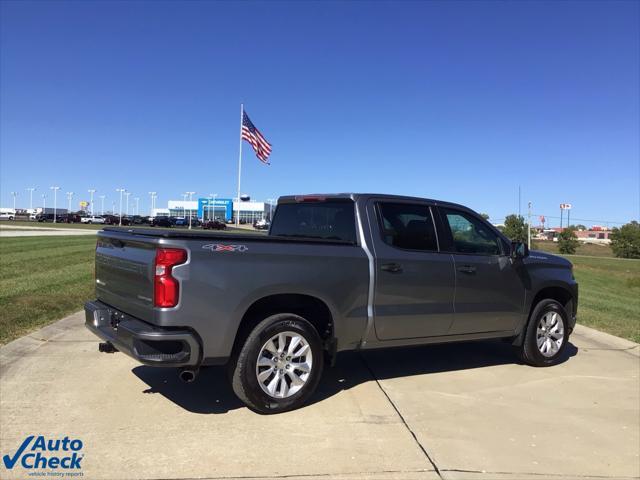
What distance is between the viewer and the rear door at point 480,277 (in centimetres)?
559

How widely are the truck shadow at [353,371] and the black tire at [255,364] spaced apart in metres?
0.33

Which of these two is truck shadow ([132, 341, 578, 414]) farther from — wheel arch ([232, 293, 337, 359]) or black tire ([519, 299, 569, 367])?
wheel arch ([232, 293, 337, 359])

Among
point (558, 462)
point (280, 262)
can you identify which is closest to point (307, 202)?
point (280, 262)

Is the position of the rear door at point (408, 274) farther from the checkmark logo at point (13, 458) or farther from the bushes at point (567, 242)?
the bushes at point (567, 242)

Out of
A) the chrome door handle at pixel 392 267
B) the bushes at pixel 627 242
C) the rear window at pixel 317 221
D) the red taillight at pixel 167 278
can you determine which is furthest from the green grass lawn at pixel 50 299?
the bushes at pixel 627 242

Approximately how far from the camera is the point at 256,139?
34375mm

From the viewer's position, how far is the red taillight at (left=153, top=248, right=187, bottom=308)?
3.95m

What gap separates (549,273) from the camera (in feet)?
21.1

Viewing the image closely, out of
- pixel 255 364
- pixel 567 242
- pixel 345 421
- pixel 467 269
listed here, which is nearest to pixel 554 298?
pixel 467 269

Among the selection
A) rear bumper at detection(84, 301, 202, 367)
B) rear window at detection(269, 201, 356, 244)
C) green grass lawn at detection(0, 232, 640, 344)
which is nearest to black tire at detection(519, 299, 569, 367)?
green grass lawn at detection(0, 232, 640, 344)

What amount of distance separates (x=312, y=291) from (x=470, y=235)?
2.21 m

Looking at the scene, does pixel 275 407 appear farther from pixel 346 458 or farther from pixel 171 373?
pixel 171 373

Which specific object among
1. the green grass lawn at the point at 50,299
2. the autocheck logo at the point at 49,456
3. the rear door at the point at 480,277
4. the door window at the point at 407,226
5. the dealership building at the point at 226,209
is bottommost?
the autocheck logo at the point at 49,456

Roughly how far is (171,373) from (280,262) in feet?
6.70
